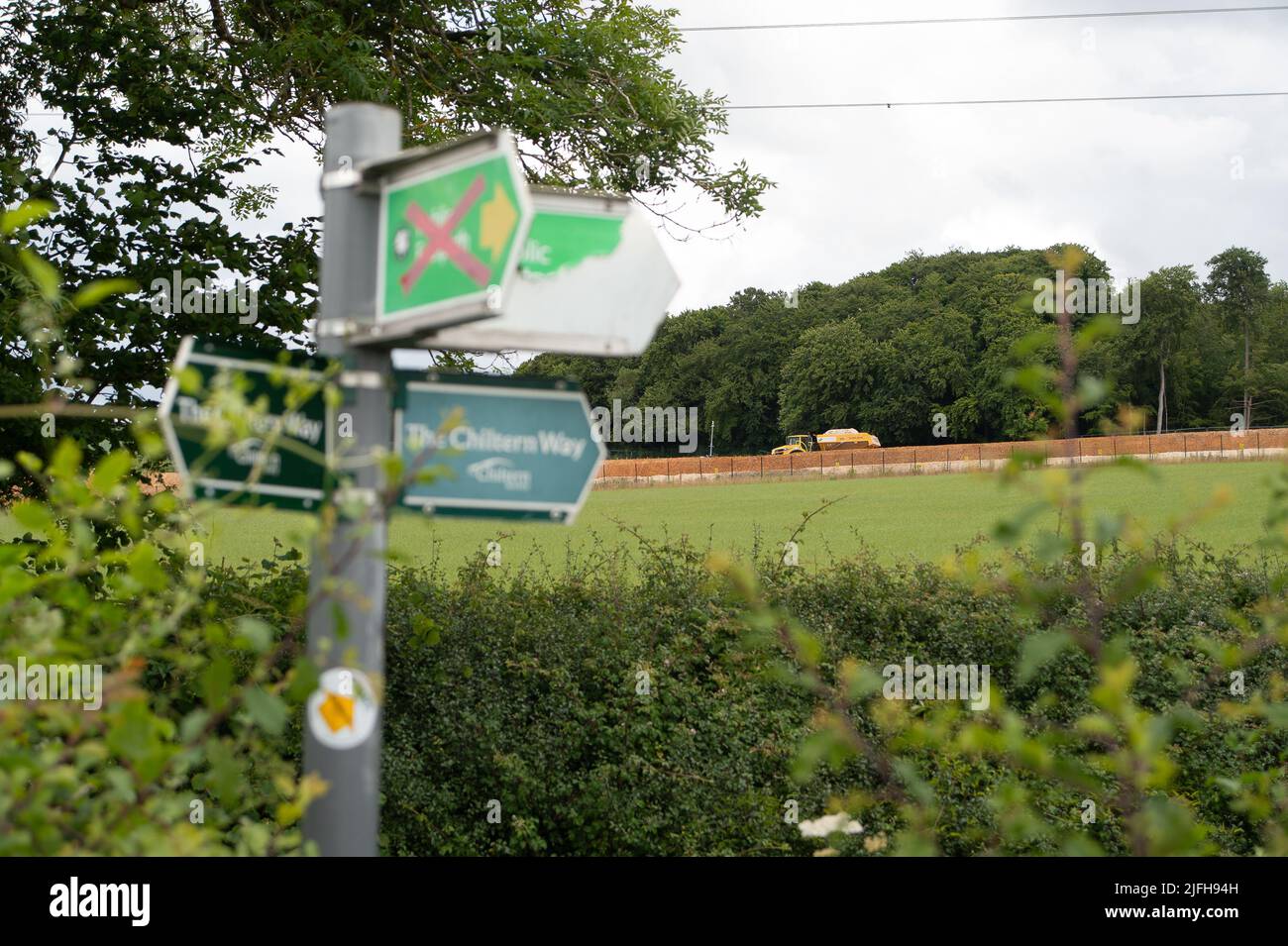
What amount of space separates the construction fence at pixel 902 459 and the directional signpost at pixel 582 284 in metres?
45.4

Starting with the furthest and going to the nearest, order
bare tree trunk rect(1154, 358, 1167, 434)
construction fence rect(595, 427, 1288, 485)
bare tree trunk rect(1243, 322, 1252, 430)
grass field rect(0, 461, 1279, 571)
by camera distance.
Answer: bare tree trunk rect(1243, 322, 1252, 430)
bare tree trunk rect(1154, 358, 1167, 434)
construction fence rect(595, 427, 1288, 485)
grass field rect(0, 461, 1279, 571)

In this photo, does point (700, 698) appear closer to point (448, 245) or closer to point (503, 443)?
point (503, 443)

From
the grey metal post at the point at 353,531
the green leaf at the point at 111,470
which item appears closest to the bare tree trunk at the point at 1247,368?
the grey metal post at the point at 353,531

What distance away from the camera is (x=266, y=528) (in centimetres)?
1986

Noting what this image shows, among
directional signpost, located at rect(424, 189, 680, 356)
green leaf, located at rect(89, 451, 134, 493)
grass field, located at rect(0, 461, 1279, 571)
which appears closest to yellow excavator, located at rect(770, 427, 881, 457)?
grass field, located at rect(0, 461, 1279, 571)

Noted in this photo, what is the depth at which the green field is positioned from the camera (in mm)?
15906

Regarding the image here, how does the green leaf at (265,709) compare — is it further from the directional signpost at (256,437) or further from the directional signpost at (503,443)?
the directional signpost at (503,443)

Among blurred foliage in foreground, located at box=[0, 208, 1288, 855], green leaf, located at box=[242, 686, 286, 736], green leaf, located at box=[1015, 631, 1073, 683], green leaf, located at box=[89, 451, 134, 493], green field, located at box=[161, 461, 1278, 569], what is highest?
green leaf, located at box=[89, 451, 134, 493]

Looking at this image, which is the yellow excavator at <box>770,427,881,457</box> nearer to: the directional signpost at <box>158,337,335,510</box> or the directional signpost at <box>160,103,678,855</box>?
the directional signpost at <box>160,103,678,855</box>

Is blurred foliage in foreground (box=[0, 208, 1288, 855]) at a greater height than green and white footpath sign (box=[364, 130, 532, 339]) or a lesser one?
lesser

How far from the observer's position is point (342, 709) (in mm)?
2031

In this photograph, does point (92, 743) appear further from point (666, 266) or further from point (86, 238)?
point (86, 238)

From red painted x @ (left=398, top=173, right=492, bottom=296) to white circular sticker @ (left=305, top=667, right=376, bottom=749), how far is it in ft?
2.21
